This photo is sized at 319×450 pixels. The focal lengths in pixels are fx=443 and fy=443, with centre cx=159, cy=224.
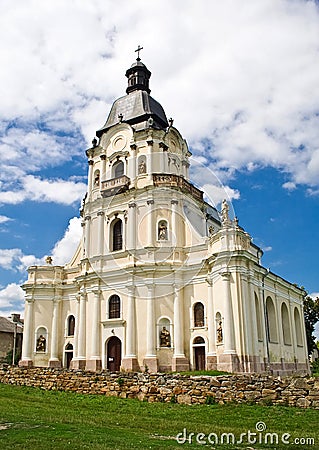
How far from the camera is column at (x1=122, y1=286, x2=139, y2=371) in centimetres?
3353

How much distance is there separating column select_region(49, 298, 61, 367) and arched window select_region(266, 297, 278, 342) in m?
18.7

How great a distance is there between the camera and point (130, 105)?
43.5m

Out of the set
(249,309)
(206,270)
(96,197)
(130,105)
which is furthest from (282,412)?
(130,105)

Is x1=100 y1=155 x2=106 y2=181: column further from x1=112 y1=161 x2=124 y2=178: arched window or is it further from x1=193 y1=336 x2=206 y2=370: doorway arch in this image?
x1=193 y1=336 x2=206 y2=370: doorway arch

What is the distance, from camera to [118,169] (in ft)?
135

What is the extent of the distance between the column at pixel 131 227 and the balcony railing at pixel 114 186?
77.6 inches

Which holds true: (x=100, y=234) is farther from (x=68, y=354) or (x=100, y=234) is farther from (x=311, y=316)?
(x=311, y=316)

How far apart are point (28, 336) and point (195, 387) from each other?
82.3ft

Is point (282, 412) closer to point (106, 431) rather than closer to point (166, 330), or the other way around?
point (106, 431)

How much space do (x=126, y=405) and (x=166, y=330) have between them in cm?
1516

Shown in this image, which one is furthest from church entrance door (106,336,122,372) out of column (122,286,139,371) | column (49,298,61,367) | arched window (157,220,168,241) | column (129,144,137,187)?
column (129,144,137,187)

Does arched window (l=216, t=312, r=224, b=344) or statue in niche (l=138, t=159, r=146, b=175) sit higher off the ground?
statue in niche (l=138, t=159, r=146, b=175)

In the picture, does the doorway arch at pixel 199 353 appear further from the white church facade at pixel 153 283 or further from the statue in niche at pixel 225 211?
the statue in niche at pixel 225 211

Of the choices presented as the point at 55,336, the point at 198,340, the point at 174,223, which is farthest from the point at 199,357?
the point at 55,336
